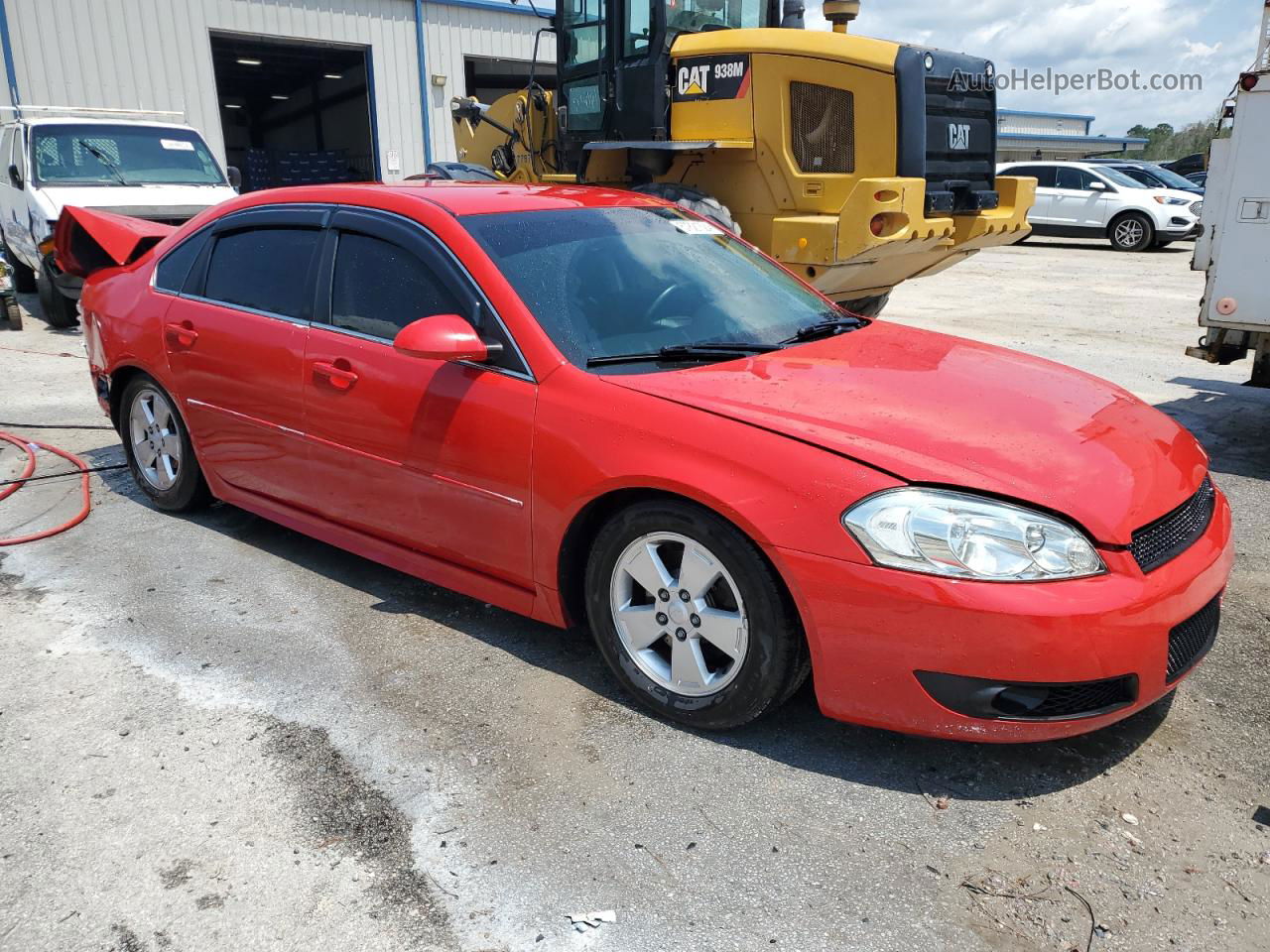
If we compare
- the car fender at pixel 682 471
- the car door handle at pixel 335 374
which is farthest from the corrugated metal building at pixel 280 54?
the car fender at pixel 682 471

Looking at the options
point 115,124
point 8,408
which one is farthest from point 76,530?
point 115,124

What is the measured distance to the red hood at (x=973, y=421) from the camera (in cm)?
270

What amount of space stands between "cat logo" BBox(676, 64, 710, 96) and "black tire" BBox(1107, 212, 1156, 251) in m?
14.3

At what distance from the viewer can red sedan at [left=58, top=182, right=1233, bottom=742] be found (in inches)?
103

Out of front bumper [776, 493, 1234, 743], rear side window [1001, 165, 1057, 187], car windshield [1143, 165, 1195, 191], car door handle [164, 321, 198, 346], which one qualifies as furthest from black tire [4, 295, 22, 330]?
car windshield [1143, 165, 1195, 191]

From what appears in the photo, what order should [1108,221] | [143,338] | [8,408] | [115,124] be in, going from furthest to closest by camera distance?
[1108,221] → [115,124] → [8,408] → [143,338]

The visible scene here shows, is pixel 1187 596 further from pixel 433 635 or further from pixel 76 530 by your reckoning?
pixel 76 530

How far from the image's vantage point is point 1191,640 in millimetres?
2854

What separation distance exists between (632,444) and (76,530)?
128 inches

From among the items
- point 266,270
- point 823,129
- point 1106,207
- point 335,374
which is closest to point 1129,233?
point 1106,207

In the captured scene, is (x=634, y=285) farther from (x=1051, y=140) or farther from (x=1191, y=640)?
(x=1051, y=140)

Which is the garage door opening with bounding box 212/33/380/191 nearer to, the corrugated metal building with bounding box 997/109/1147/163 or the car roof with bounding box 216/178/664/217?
the car roof with bounding box 216/178/664/217

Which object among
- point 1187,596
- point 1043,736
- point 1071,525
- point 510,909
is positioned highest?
point 1071,525

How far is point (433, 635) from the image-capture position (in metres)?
3.76
